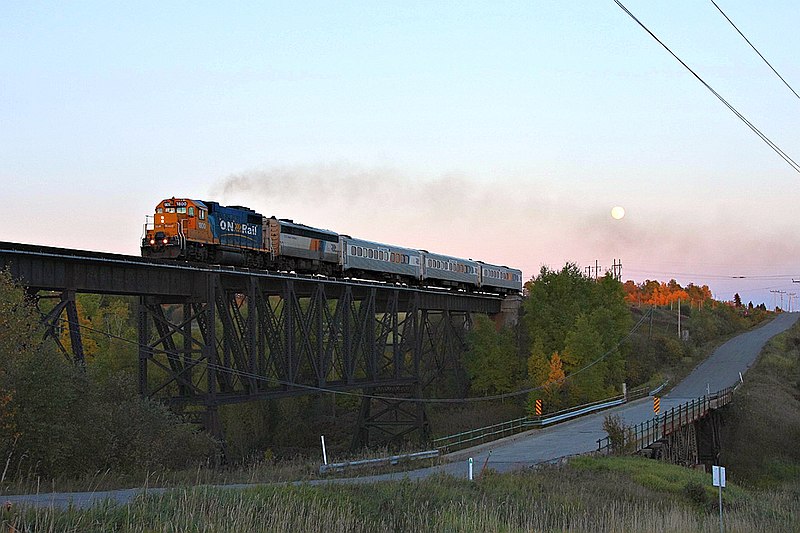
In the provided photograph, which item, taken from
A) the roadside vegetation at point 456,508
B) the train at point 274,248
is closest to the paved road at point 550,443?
the roadside vegetation at point 456,508

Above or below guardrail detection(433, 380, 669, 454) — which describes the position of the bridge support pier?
above

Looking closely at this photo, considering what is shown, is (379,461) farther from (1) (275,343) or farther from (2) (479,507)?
(2) (479,507)

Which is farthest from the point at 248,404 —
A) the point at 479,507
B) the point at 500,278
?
the point at 479,507

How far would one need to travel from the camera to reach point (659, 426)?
46750mm

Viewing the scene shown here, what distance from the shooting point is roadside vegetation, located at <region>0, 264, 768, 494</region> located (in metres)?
24.0

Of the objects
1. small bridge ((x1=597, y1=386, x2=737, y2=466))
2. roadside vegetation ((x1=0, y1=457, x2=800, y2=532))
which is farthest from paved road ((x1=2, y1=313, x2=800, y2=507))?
small bridge ((x1=597, y1=386, x2=737, y2=466))

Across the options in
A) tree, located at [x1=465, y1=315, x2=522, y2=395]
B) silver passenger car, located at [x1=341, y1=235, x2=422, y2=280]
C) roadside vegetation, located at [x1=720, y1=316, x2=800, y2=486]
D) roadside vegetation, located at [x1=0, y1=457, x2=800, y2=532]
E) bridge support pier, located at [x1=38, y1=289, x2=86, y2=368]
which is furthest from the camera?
tree, located at [x1=465, y1=315, x2=522, y2=395]

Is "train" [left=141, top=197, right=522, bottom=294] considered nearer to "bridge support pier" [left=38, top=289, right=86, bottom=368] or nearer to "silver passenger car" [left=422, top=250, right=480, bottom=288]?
"silver passenger car" [left=422, top=250, right=480, bottom=288]

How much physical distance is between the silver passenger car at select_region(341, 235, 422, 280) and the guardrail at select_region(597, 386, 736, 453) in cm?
2032

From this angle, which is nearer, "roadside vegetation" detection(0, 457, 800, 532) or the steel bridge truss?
"roadside vegetation" detection(0, 457, 800, 532)

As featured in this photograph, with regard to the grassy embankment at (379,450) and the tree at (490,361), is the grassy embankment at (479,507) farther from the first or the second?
the tree at (490,361)

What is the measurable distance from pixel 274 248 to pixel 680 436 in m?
26.6

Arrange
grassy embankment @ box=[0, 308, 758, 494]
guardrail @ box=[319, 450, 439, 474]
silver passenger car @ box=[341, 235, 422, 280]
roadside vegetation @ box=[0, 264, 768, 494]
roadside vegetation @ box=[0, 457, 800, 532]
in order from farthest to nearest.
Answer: silver passenger car @ box=[341, 235, 422, 280] → guardrail @ box=[319, 450, 439, 474] → roadside vegetation @ box=[0, 264, 768, 494] → grassy embankment @ box=[0, 308, 758, 494] → roadside vegetation @ box=[0, 457, 800, 532]

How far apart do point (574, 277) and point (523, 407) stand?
54.0 feet
